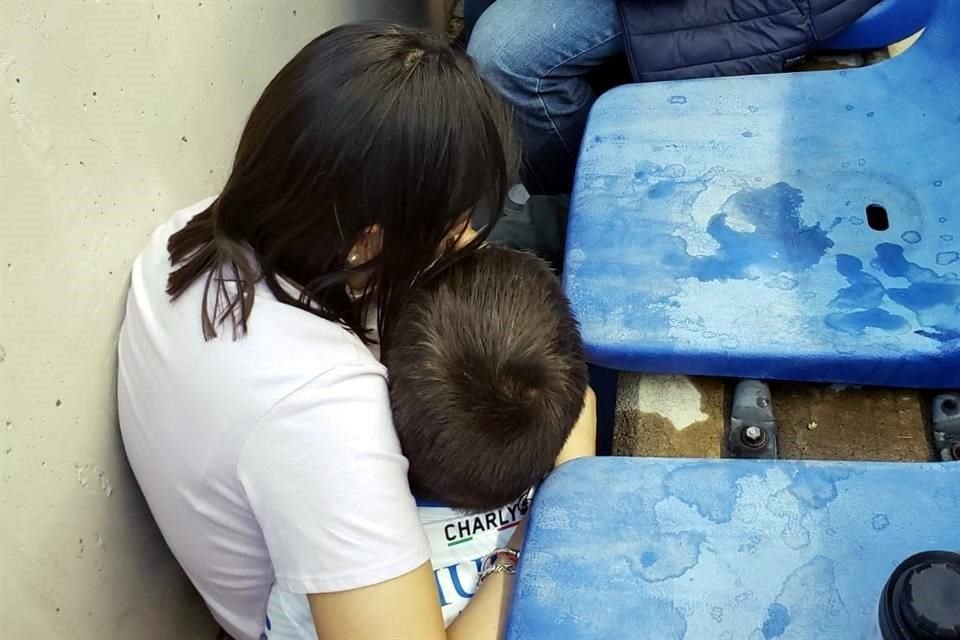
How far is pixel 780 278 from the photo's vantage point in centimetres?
86

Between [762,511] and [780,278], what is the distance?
0.86 ft

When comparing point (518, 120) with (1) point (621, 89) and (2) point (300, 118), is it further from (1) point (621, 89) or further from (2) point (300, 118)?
(2) point (300, 118)

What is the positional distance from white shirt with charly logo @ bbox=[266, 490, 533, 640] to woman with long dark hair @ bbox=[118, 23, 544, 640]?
0.06m

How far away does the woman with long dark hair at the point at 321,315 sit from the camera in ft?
1.93

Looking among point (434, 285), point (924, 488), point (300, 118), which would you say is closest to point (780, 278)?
point (924, 488)

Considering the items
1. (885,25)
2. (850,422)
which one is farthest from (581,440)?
(885,25)

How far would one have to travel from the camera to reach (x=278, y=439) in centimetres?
60

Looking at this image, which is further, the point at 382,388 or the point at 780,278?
the point at 780,278

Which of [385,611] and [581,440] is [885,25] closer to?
[581,440]

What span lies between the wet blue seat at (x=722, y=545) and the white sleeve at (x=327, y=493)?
0.13 m

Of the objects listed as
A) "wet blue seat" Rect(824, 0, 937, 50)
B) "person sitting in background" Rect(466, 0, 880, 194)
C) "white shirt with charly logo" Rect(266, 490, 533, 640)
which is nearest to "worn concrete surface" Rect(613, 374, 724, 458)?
"white shirt with charly logo" Rect(266, 490, 533, 640)

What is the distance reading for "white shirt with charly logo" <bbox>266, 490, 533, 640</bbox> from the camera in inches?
28.2

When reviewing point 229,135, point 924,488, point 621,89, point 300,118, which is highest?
point 300,118

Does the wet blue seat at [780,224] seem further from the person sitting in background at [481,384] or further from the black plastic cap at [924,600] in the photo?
the black plastic cap at [924,600]
